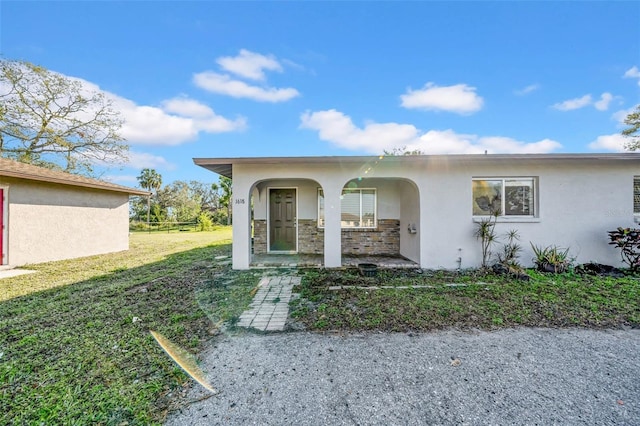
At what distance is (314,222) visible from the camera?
9195mm

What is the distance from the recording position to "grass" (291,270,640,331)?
12.5ft

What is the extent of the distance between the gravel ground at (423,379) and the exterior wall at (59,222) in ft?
29.4

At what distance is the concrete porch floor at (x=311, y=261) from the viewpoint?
729 cm

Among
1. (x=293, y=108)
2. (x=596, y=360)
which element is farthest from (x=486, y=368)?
(x=293, y=108)

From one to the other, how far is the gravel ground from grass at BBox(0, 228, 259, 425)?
1.49ft

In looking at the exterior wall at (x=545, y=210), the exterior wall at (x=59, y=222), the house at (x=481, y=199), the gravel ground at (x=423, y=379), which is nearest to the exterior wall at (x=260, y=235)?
the house at (x=481, y=199)

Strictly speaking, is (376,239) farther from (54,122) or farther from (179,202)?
(179,202)

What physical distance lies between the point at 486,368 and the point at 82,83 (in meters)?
22.7

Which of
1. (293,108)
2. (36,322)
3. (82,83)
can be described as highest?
(82,83)

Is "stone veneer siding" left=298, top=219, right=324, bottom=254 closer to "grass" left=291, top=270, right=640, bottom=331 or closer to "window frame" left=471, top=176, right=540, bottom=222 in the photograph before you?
"grass" left=291, top=270, right=640, bottom=331

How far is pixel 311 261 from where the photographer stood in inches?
302

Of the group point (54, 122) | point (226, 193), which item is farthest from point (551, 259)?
point (226, 193)

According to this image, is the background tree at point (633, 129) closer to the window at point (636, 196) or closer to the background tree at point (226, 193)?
the window at point (636, 196)

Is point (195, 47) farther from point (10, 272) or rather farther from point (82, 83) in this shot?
point (82, 83)
